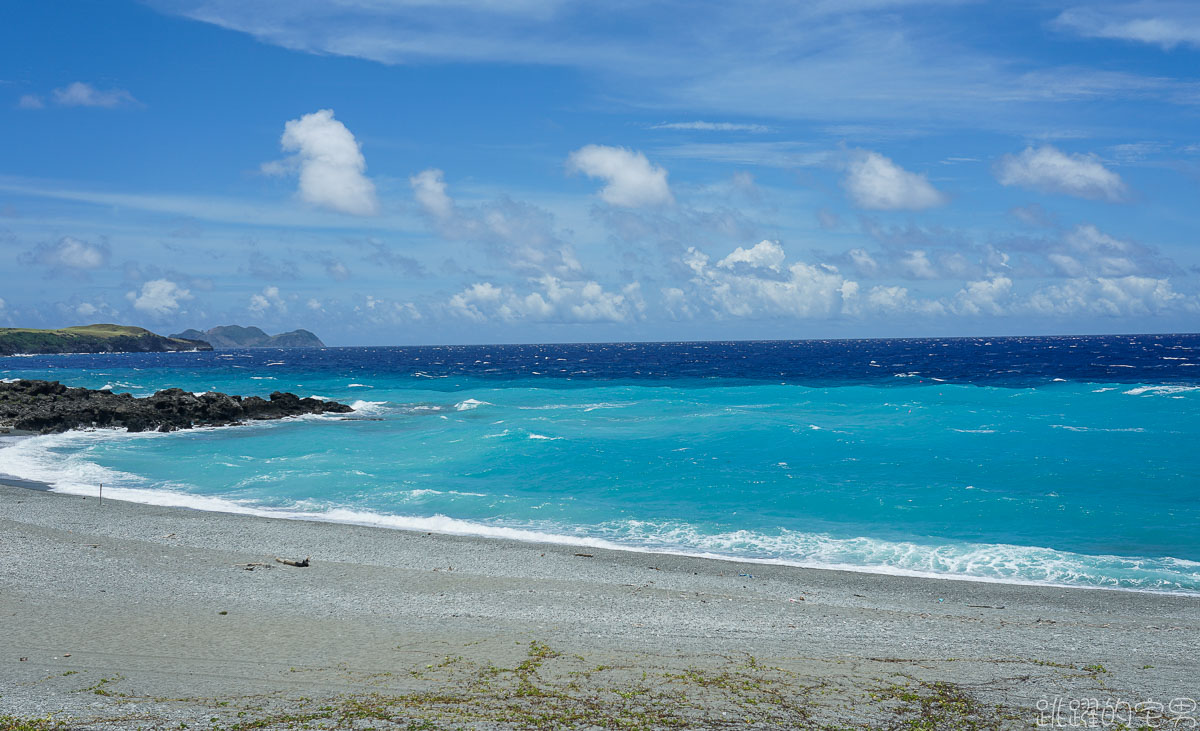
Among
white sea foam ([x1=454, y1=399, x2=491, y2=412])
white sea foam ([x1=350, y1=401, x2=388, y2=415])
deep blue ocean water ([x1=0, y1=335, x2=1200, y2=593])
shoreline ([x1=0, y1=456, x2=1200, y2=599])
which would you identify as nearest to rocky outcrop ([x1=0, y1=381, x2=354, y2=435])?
white sea foam ([x1=350, y1=401, x2=388, y2=415])

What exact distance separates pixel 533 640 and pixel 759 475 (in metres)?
16.4

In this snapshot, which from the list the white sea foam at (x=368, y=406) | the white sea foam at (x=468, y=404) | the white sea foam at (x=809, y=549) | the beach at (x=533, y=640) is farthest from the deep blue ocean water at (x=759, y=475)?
the beach at (x=533, y=640)

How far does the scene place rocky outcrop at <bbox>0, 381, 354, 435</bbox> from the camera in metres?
37.4

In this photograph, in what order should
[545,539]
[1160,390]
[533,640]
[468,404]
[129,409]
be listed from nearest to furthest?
[533,640] → [545,539] → [129,409] → [1160,390] → [468,404]

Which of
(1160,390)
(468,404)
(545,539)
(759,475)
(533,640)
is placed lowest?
(545,539)

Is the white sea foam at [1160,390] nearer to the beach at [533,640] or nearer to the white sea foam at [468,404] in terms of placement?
the white sea foam at [468,404]

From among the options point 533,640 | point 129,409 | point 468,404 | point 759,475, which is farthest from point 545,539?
point 468,404

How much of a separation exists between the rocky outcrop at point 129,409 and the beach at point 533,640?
2635cm

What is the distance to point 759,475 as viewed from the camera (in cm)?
2459

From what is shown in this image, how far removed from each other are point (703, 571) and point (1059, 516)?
10.9m

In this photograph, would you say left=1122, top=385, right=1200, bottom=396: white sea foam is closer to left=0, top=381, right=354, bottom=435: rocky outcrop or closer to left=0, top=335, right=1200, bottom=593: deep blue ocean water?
left=0, top=335, right=1200, bottom=593: deep blue ocean water

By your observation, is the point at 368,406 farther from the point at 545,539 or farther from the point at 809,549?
the point at 809,549

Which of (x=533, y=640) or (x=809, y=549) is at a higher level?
(x=533, y=640)

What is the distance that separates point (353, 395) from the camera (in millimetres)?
60656
